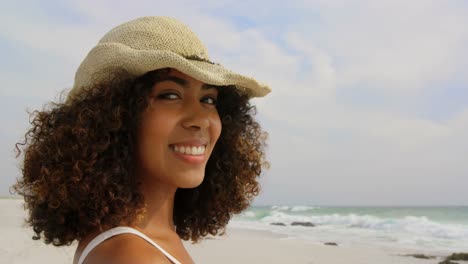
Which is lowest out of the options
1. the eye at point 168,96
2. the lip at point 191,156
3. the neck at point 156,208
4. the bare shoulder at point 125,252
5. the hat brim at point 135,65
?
the bare shoulder at point 125,252

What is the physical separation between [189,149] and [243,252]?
9609mm

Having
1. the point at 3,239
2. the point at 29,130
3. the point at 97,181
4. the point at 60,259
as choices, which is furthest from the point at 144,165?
the point at 3,239

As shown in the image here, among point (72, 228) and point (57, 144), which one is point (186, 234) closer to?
point (72, 228)

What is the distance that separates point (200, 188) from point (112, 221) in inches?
35.0

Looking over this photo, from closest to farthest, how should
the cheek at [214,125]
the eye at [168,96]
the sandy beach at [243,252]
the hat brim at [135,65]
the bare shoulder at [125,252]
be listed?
1. the bare shoulder at [125,252]
2. the hat brim at [135,65]
3. the eye at [168,96]
4. the cheek at [214,125]
5. the sandy beach at [243,252]

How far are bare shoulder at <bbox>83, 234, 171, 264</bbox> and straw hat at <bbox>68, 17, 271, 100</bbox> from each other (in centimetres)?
61

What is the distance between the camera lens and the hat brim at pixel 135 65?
171 cm

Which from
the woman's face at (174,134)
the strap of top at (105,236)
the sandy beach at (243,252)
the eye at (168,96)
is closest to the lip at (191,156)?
the woman's face at (174,134)

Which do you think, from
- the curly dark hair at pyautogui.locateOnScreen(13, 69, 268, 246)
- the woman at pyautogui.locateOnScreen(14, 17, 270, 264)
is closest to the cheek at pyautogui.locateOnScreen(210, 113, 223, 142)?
the woman at pyautogui.locateOnScreen(14, 17, 270, 264)

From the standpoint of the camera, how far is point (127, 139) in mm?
1848

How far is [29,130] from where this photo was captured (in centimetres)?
197

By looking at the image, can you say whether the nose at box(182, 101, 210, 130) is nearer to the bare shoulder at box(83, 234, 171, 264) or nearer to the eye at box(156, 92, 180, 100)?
the eye at box(156, 92, 180, 100)

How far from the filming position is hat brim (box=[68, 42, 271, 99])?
171cm

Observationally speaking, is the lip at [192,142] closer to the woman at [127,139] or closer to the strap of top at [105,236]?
the woman at [127,139]
